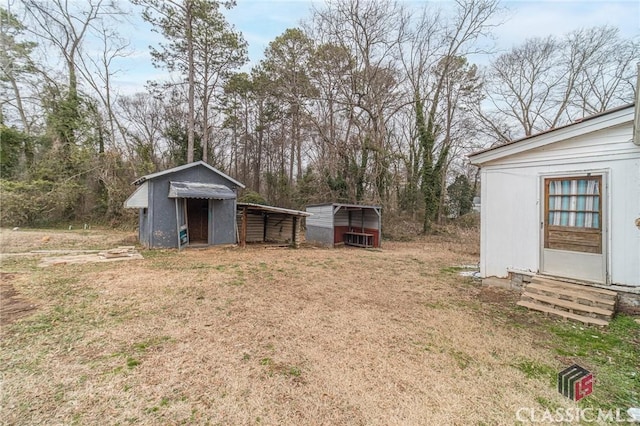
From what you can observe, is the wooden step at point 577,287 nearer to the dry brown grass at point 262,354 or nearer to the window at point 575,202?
the dry brown grass at point 262,354

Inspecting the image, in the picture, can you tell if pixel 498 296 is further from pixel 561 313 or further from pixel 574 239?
pixel 574 239

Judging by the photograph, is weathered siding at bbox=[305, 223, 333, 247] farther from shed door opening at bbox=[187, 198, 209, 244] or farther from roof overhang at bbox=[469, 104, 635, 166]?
roof overhang at bbox=[469, 104, 635, 166]

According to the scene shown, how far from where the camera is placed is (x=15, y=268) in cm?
586

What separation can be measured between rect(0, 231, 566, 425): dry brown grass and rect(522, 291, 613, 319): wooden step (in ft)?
1.37

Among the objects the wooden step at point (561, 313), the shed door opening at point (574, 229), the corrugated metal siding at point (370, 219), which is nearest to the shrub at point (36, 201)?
the corrugated metal siding at point (370, 219)

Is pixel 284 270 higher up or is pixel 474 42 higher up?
pixel 474 42

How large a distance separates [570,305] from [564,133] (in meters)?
2.66

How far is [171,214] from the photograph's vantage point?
31.0 feet

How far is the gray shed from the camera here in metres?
9.11

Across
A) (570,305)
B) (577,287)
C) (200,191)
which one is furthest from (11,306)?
(577,287)

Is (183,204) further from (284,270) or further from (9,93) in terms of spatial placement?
(9,93)

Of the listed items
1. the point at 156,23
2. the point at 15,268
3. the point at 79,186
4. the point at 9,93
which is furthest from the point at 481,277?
the point at 9,93

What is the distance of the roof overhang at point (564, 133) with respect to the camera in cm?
377

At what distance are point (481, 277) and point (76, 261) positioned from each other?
375 inches
